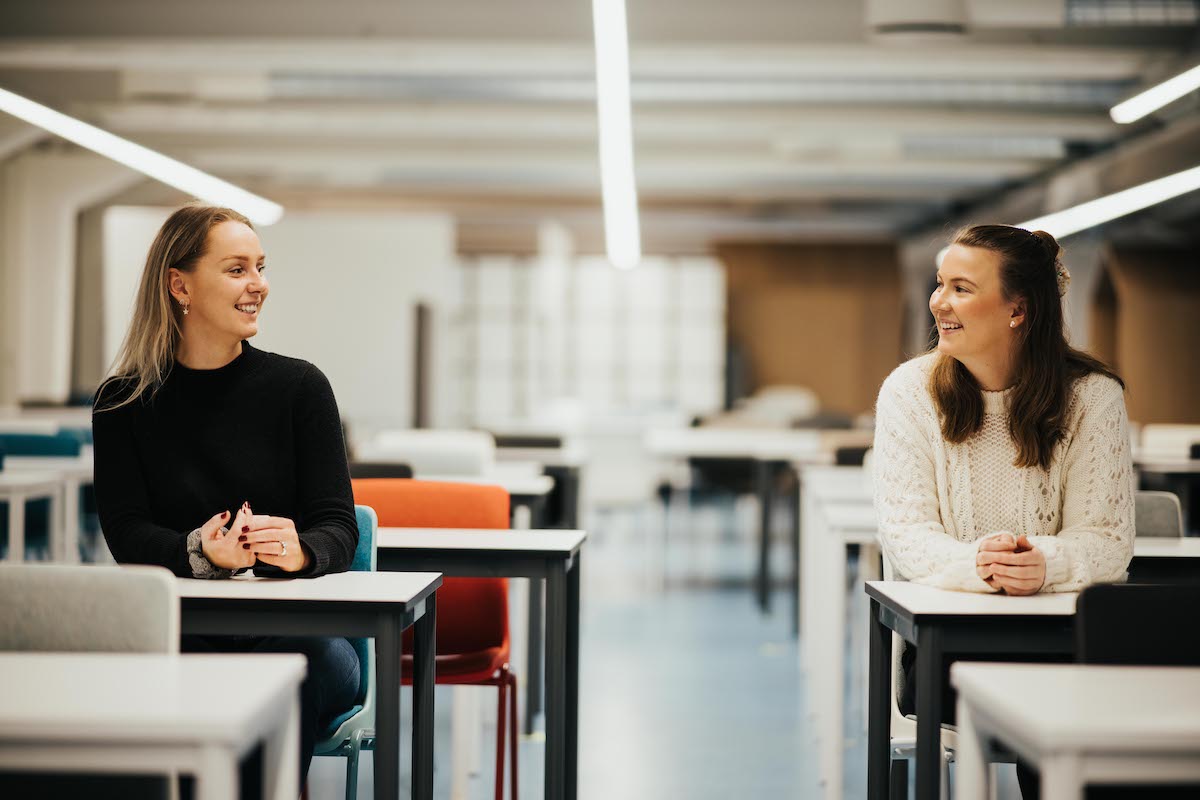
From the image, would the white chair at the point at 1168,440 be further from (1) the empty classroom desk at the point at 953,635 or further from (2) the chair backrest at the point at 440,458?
(1) the empty classroom desk at the point at 953,635

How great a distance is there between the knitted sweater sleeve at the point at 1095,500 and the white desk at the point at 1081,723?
61 cm

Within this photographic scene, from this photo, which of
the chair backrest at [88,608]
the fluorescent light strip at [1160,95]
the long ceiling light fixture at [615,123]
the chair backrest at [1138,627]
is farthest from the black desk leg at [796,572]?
the chair backrest at [88,608]

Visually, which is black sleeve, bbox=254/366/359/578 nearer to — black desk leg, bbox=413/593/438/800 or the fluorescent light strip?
black desk leg, bbox=413/593/438/800

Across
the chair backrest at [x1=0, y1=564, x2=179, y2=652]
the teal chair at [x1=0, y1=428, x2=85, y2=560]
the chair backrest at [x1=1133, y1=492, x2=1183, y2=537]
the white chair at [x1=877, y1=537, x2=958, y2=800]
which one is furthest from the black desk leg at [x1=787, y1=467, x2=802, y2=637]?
the chair backrest at [x1=0, y1=564, x2=179, y2=652]

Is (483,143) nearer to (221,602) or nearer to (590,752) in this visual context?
(590,752)

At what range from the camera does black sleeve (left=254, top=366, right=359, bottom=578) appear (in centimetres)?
232

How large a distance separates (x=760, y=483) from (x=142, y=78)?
17.6 ft

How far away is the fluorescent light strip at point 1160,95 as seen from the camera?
5.02 m

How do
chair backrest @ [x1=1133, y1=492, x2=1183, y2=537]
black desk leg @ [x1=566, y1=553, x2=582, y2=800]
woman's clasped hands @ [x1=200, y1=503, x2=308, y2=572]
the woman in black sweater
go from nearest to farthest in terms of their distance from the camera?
woman's clasped hands @ [x1=200, y1=503, x2=308, y2=572]
the woman in black sweater
black desk leg @ [x1=566, y1=553, x2=582, y2=800]
chair backrest @ [x1=1133, y1=492, x2=1183, y2=537]

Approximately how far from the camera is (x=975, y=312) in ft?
8.07

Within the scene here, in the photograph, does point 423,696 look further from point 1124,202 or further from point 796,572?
point 1124,202

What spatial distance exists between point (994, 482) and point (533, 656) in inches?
80.4

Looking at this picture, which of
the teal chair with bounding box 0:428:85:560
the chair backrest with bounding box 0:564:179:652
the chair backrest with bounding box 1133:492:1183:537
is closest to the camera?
the chair backrest with bounding box 0:564:179:652

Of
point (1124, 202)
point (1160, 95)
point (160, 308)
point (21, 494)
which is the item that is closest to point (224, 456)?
point (160, 308)
